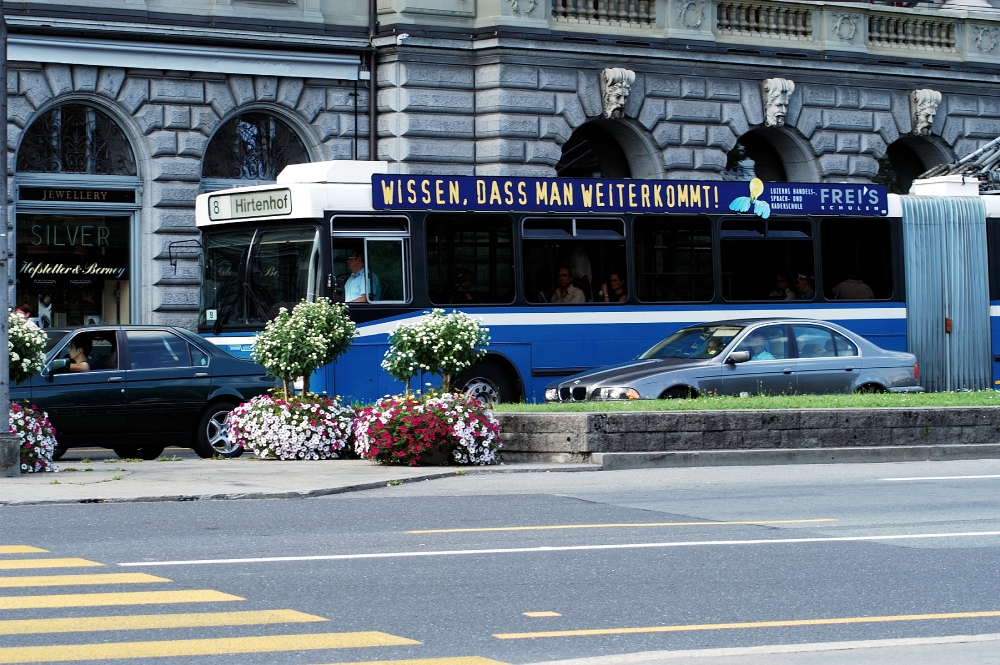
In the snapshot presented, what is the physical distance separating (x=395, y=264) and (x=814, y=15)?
50.3 ft

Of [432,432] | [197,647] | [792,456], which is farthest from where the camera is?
[792,456]

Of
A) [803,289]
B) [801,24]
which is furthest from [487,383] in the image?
[801,24]

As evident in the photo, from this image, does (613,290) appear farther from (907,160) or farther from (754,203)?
(907,160)

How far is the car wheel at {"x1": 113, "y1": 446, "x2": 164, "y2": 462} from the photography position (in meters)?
18.5

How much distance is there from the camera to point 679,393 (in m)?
18.4

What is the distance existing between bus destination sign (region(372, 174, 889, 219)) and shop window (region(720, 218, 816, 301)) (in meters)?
0.22

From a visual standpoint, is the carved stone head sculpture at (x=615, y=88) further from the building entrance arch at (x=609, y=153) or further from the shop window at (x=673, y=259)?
the shop window at (x=673, y=259)

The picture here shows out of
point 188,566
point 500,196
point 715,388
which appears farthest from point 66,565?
point 500,196

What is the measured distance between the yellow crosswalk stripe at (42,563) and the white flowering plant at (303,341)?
7.11 meters

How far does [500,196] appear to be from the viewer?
69.0 ft

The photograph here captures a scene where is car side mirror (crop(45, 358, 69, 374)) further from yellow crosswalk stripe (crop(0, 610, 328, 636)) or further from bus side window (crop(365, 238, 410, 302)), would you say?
yellow crosswalk stripe (crop(0, 610, 328, 636))

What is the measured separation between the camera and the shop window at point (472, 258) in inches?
813

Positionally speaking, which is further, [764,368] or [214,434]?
[764,368]

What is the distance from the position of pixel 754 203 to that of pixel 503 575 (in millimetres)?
14594
